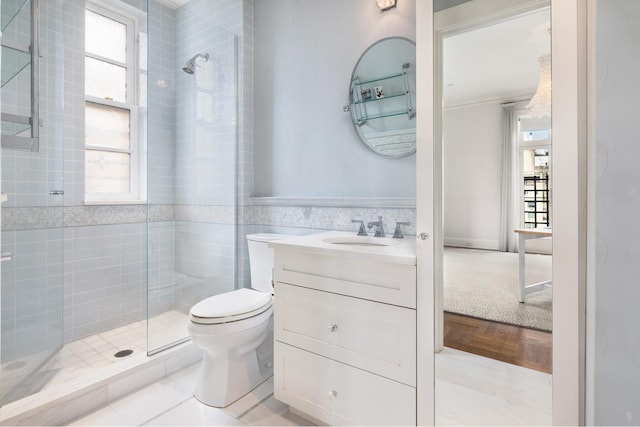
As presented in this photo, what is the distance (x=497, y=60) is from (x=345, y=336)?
1.21 m

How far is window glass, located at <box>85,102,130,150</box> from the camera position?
2.38 meters

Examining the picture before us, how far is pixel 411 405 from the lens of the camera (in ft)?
3.75

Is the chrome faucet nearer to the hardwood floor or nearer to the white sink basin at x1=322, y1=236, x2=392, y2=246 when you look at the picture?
the white sink basin at x1=322, y1=236, x2=392, y2=246

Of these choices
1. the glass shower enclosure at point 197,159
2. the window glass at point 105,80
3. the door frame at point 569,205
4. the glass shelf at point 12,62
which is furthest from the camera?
the window glass at point 105,80

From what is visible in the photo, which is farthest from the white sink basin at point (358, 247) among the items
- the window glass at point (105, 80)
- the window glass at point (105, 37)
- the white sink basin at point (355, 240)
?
the window glass at point (105, 37)

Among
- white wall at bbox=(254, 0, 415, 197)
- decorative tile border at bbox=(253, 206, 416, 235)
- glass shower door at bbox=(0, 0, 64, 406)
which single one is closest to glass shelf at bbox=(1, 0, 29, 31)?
glass shower door at bbox=(0, 0, 64, 406)

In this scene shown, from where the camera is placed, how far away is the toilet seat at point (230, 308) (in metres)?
1.54

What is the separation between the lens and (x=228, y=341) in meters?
1.55

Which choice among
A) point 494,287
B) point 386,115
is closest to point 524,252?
point 494,287

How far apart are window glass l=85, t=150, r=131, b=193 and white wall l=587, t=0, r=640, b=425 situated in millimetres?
2988

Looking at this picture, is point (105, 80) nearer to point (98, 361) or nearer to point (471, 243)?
point (98, 361)

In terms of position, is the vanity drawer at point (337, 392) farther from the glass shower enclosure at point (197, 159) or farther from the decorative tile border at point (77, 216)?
the decorative tile border at point (77, 216)

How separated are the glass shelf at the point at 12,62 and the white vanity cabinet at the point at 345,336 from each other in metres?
1.52

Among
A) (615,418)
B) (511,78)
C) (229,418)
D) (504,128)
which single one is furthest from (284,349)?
(511,78)
